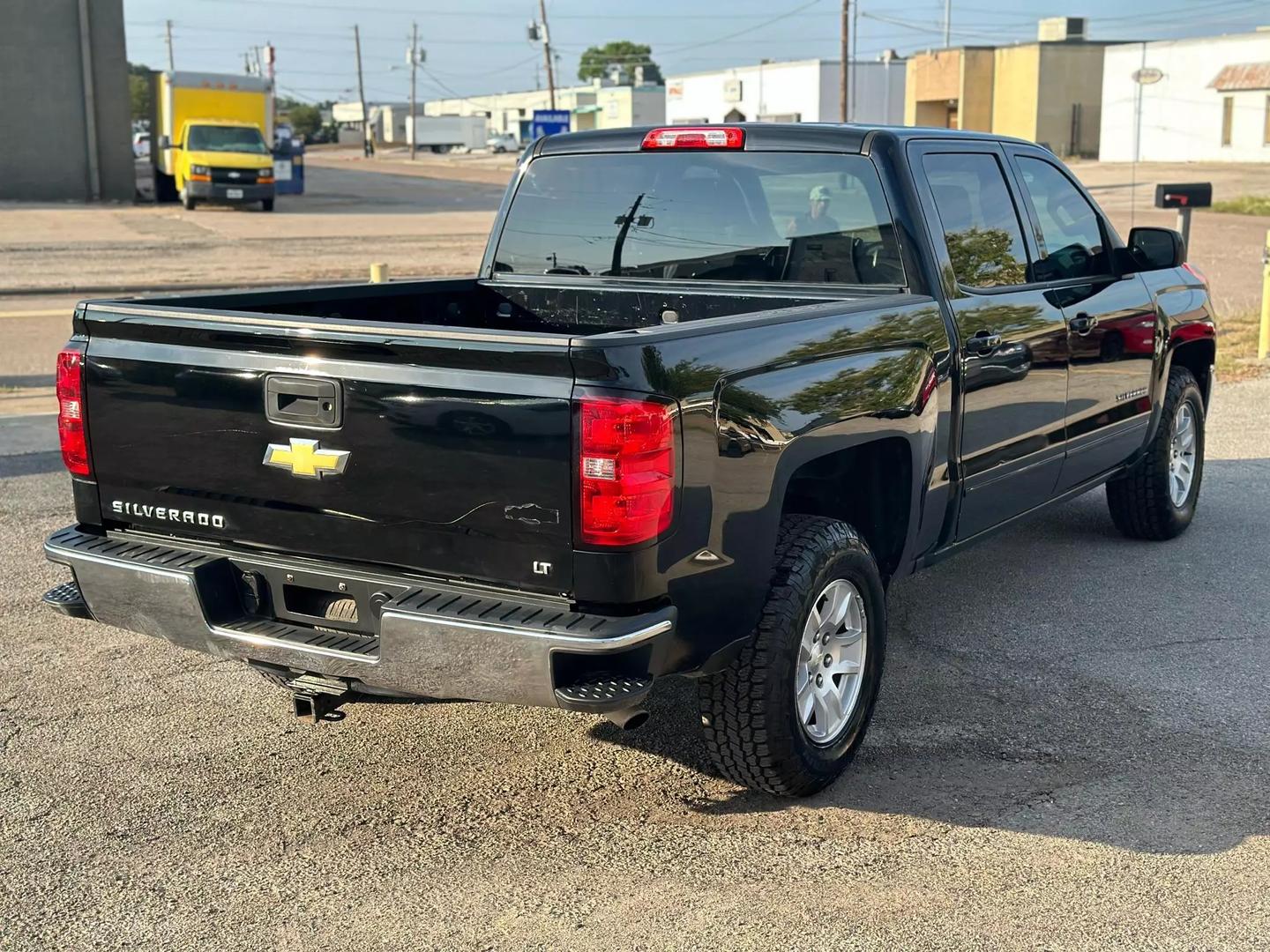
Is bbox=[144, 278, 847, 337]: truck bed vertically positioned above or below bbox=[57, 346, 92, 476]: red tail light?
above

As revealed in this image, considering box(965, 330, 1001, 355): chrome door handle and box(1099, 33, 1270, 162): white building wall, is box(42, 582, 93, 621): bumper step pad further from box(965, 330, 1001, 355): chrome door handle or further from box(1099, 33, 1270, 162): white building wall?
box(1099, 33, 1270, 162): white building wall

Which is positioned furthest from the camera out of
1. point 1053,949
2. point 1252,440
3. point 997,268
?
point 1252,440

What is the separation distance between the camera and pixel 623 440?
3328 millimetres

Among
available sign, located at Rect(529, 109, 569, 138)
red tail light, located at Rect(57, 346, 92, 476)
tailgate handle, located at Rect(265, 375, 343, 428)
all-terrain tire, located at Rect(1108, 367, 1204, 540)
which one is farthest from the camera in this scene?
available sign, located at Rect(529, 109, 569, 138)

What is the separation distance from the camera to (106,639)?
5555 mm

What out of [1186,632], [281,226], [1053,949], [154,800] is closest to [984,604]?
[1186,632]

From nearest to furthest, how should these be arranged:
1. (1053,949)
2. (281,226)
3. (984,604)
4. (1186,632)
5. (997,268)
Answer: (1053,949) → (997,268) → (1186,632) → (984,604) → (281,226)

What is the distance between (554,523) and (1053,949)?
1548 mm

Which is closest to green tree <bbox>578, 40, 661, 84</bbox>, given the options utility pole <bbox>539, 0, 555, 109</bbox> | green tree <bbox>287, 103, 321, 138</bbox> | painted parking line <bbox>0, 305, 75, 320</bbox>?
green tree <bbox>287, 103, 321, 138</bbox>

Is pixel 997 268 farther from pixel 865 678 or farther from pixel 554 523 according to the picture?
pixel 554 523

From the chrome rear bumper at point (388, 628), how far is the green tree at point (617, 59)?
152 meters

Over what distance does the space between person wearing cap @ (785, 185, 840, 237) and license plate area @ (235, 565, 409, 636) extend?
2.15 metres

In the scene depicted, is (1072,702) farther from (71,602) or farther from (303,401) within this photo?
(71,602)

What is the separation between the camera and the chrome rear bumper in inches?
134
